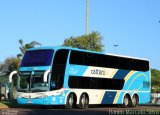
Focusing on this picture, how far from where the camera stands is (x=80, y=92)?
3128 cm

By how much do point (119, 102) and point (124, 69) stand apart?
2.54 meters

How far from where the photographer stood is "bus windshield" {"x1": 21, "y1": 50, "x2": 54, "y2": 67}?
29184mm

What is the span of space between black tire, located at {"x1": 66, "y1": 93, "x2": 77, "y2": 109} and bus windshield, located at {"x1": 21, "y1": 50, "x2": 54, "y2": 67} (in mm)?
2921

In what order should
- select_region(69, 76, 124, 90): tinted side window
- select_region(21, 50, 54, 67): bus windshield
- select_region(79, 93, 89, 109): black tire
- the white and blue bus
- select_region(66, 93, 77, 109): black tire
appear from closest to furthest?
select_region(21, 50, 54, 67): bus windshield < the white and blue bus < select_region(66, 93, 77, 109): black tire < select_region(69, 76, 124, 90): tinted side window < select_region(79, 93, 89, 109): black tire

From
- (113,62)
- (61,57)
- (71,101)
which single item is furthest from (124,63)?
(61,57)

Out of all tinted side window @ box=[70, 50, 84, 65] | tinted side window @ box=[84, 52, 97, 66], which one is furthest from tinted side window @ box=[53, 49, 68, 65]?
tinted side window @ box=[84, 52, 97, 66]

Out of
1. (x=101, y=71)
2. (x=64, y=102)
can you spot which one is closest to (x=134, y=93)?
(x=101, y=71)

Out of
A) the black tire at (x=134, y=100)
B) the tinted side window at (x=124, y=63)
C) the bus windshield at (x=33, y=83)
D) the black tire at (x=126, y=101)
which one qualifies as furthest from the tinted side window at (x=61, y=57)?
the black tire at (x=134, y=100)

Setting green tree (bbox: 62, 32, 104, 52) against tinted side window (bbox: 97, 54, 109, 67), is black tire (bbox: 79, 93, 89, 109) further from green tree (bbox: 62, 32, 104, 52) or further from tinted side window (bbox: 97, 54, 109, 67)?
green tree (bbox: 62, 32, 104, 52)

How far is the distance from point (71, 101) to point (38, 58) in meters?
3.73

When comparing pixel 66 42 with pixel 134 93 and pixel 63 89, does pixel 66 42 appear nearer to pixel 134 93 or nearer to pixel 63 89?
pixel 134 93

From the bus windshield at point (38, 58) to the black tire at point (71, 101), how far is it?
9.58 ft

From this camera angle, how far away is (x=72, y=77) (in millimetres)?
30250

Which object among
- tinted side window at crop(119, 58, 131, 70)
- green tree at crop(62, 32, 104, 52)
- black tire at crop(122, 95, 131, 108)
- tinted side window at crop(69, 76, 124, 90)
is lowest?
black tire at crop(122, 95, 131, 108)
